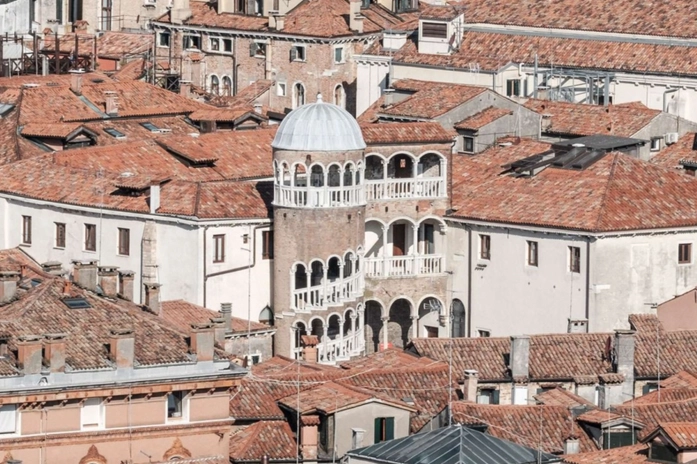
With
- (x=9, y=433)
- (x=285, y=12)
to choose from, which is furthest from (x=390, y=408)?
(x=285, y=12)

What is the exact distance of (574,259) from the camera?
105938mm

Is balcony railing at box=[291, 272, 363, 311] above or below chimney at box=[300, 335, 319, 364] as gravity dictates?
above

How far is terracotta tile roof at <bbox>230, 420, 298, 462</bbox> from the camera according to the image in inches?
3246

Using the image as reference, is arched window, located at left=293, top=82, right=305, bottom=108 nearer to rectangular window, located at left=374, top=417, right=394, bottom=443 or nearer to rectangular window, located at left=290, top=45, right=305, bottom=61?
rectangular window, located at left=290, top=45, right=305, bottom=61

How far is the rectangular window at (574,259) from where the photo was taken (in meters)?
106

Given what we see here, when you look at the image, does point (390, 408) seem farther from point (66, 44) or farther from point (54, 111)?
point (66, 44)

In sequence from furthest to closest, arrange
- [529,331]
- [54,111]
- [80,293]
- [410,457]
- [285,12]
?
[285,12] < [54,111] < [529,331] < [80,293] < [410,457]

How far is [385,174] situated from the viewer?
11019cm

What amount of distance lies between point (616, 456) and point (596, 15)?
61.3 m

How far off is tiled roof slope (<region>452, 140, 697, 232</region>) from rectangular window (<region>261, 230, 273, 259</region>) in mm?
6598

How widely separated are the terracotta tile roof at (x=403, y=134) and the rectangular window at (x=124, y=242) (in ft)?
Result: 25.3

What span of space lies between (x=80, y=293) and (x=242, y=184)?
23924mm

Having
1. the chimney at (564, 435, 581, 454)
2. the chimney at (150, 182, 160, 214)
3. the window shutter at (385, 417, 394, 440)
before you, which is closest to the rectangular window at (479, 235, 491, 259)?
the chimney at (150, 182, 160, 214)

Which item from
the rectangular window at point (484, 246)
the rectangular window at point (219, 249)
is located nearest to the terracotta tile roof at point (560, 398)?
the rectangular window at point (219, 249)
